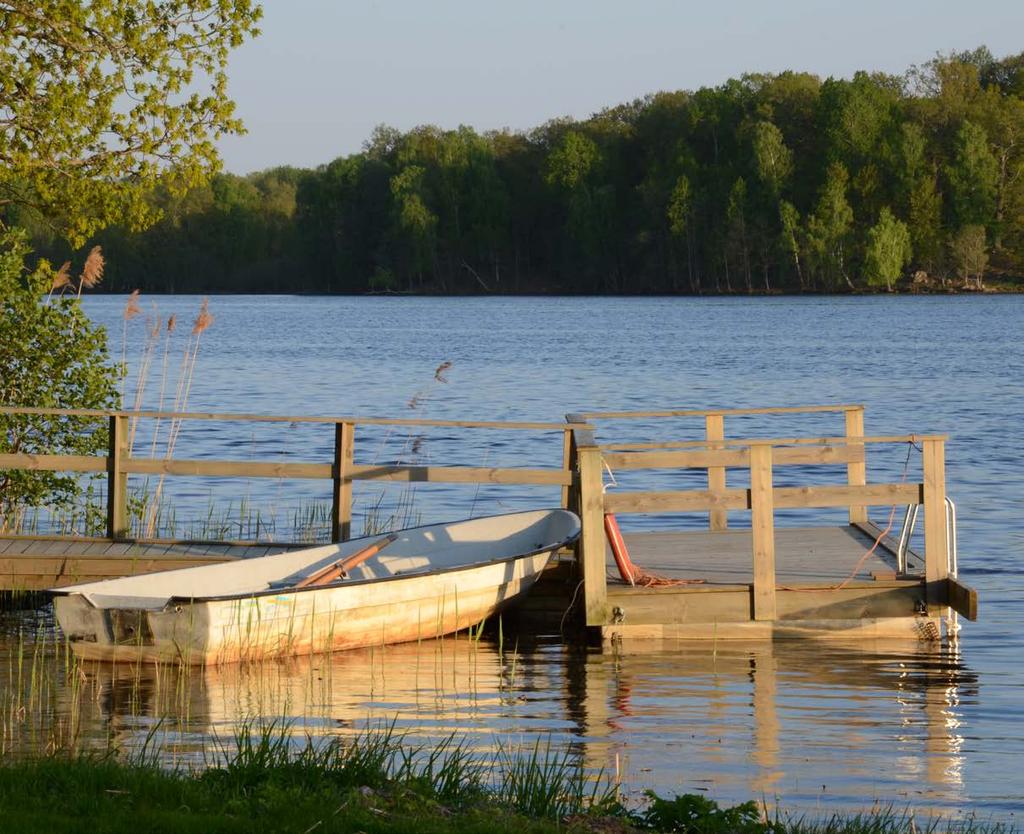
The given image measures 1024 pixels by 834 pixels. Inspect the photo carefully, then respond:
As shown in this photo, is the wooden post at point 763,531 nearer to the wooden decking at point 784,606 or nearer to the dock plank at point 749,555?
the wooden decking at point 784,606

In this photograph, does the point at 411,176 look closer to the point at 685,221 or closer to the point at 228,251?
the point at 685,221

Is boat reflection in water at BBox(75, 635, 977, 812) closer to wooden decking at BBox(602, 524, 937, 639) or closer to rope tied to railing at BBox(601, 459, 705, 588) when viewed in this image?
wooden decking at BBox(602, 524, 937, 639)

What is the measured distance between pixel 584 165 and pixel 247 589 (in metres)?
115

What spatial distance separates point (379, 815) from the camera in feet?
19.6

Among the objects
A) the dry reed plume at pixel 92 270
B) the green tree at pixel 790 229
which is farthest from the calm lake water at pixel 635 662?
the green tree at pixel 790 229

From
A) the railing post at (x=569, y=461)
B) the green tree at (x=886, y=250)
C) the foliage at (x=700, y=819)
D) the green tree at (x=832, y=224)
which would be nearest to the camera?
the foliage at (x=700, y=819)

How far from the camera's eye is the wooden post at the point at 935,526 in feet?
38.2

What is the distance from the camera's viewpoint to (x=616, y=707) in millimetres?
10195

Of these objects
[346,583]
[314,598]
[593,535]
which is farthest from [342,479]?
[593,535]

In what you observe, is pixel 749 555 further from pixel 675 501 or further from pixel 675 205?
pixel 675 205

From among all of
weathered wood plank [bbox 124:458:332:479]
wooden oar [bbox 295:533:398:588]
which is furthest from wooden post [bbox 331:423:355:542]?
wooden oar [bbox 295:533:398:588]

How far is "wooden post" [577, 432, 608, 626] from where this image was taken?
37.2 ft

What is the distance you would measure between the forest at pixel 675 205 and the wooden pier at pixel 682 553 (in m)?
92.8

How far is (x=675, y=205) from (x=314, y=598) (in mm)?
106185
